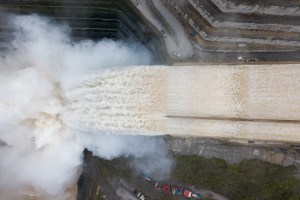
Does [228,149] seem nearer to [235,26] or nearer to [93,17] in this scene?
[235,26]

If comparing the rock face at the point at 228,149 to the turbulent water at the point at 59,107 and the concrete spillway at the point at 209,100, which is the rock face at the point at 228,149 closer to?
the concrete spillway at the point at 209,100

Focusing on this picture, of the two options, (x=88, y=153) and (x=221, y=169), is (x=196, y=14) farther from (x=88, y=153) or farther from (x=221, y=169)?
(x=88, y=153)

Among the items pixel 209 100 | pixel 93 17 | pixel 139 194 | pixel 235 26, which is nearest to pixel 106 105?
pixel 93 17

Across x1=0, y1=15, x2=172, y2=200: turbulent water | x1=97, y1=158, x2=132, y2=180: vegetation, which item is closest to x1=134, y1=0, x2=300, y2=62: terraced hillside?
x1=0, y1=15, x2=172, y2=200: turbulent water

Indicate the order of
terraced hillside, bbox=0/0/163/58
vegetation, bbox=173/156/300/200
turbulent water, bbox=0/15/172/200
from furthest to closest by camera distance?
vegetation, bbox=173/156/300/200, turbulent water, bbox=0/15/172/200, terraced hillside, bbox=0/0/163/58

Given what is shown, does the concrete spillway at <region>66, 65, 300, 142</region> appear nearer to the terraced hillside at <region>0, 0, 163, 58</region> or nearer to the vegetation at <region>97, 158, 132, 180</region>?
the terraced hillside at <region>0, 0, 163, 58</region>

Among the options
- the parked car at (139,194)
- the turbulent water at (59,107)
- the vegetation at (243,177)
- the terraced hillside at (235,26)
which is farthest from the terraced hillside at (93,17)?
the parked car at (139,194)
